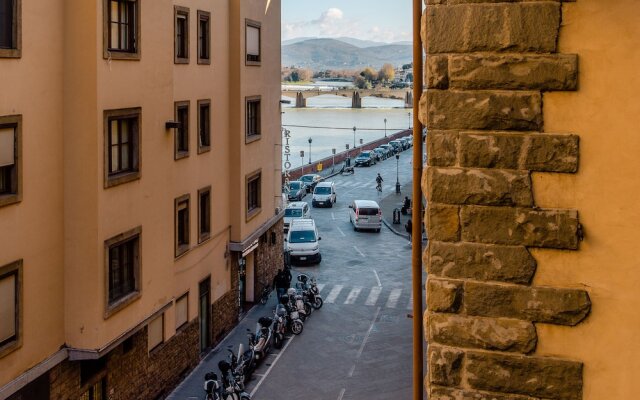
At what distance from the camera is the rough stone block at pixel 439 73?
17.9 feet

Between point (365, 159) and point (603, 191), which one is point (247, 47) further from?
point (365, 159)

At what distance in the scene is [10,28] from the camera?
14.1 metres

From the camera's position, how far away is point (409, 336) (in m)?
26.6

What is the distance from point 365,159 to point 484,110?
76057mm

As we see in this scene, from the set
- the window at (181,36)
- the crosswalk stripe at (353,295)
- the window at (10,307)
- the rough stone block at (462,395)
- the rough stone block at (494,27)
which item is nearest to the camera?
the rough stone block at (494,27)

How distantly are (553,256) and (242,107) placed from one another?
868 inches

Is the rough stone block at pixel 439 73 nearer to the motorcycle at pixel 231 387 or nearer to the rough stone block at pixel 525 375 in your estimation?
the rough stone block at pixel 525 375

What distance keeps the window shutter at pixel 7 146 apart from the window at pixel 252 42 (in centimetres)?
1336

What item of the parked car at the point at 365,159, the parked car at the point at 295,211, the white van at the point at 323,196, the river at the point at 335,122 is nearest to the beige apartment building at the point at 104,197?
the parked car at the point at 295,211

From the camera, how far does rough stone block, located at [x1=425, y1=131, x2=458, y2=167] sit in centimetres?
545

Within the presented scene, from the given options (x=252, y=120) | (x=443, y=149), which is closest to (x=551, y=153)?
(x=443, y=149)

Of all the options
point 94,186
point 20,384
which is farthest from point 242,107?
point 20,384

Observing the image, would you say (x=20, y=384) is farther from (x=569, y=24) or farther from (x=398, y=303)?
(x=398, y=303)

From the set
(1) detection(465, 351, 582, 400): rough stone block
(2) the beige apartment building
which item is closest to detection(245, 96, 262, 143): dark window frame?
(2) the beige apartment building
